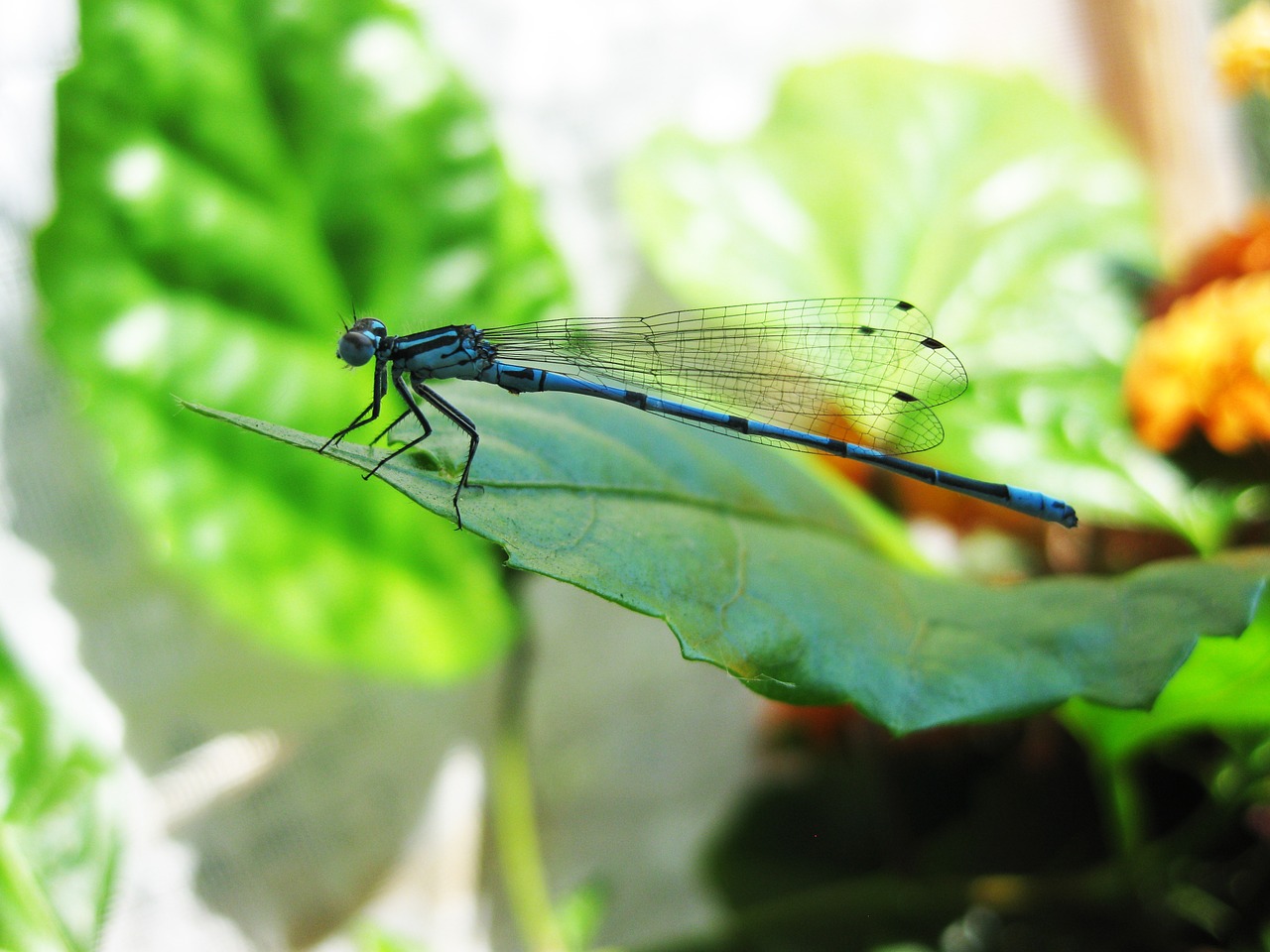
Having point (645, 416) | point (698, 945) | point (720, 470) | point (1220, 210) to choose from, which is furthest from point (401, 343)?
point (1220, 210)

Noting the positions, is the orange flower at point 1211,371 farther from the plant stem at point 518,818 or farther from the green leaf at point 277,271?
the plant stem at point 518,818

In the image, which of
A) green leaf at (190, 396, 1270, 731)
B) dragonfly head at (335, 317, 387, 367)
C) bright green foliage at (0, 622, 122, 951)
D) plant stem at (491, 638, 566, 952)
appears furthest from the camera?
plant stem at (491, 638, 566, 952)

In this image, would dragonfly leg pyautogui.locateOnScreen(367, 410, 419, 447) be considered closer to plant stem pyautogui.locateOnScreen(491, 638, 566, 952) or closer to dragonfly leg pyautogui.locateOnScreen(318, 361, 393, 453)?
dragonfly leg pyautogui.locateOnScreen(318, 361, 393, 453)

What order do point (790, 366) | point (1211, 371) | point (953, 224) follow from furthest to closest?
point (953, 224) < point (790, 366) < point (1211, 371)

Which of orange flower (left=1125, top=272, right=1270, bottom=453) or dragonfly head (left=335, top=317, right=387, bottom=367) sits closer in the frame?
dragonfly head (left=335, top=317, right=387, bottom=367)

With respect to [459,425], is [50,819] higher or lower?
lower

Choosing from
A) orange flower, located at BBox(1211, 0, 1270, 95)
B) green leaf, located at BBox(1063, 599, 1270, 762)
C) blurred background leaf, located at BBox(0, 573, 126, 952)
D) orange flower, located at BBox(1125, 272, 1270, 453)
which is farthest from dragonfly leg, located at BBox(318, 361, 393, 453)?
orange flower, located at BBox(1211, 0, 1270, 95)

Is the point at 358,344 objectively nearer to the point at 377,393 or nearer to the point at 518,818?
the point at 377,393

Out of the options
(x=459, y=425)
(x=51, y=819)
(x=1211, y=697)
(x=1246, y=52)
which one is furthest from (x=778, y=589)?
(x=1246, y=52)

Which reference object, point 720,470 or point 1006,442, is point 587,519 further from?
point 1006,442
